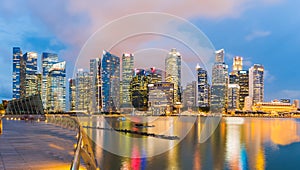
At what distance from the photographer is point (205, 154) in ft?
121

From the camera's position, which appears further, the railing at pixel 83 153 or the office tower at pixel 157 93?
the office tower at pixel 157 93

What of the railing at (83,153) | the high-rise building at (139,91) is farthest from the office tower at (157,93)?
the railing at (83,153)

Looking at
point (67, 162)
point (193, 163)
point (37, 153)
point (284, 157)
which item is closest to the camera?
point (67, 162)

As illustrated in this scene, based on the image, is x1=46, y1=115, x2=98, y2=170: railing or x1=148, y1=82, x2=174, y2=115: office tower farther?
x1=148, y1=82, x2=174, y2=115: office tower

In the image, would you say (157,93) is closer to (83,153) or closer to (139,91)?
(139,91)

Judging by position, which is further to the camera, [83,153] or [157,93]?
[157,93]

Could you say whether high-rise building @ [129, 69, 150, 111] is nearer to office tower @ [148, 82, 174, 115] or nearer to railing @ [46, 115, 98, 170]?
office tower @ [148, 82, 174, 115]

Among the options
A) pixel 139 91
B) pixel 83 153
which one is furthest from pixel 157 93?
pixel 83 153

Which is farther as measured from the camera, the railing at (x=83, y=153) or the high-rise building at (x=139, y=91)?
the high-rise building at (x=139, y=91)

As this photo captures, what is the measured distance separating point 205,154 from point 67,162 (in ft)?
89.0

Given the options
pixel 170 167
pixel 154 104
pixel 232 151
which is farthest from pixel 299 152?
pixel 154 104

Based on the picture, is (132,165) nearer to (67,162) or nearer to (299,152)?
(67,162)

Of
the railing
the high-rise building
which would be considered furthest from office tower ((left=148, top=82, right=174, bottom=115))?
the railing

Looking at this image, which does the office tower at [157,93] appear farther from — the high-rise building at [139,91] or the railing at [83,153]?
the railing at [83,153]
